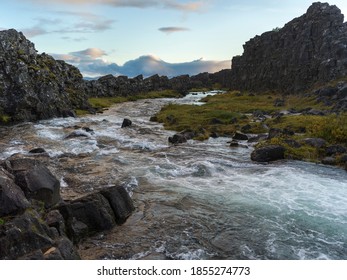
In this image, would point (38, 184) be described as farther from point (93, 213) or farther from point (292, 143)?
point (292, 143)

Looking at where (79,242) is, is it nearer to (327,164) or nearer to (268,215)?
(268,215)

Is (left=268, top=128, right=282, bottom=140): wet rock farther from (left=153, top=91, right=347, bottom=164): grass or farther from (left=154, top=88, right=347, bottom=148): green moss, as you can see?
(left=154, top=88, right=347, bottom=148): green moss

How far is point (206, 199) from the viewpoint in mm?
24234

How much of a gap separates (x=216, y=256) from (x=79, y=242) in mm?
6673

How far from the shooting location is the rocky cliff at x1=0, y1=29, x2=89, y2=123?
6247 cm

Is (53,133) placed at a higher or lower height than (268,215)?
higher

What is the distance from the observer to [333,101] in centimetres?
6619

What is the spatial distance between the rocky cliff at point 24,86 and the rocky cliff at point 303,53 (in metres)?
60.5

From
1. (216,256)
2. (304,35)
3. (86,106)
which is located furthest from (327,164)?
(304,35)

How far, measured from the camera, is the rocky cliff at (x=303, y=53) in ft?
285

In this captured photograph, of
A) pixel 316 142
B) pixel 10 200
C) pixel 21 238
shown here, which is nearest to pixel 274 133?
pixel 316 142

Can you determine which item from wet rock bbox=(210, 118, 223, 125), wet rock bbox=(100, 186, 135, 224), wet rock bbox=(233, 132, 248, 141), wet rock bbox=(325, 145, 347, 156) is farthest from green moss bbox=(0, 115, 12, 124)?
wet rock bbox=(325, 145, 347, 156)

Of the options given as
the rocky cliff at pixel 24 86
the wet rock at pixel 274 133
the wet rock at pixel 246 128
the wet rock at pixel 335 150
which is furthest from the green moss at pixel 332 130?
the rocky cliff at pixel 24 86

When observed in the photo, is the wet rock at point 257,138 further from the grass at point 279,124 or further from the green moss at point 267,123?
the green moss at point 267,123
